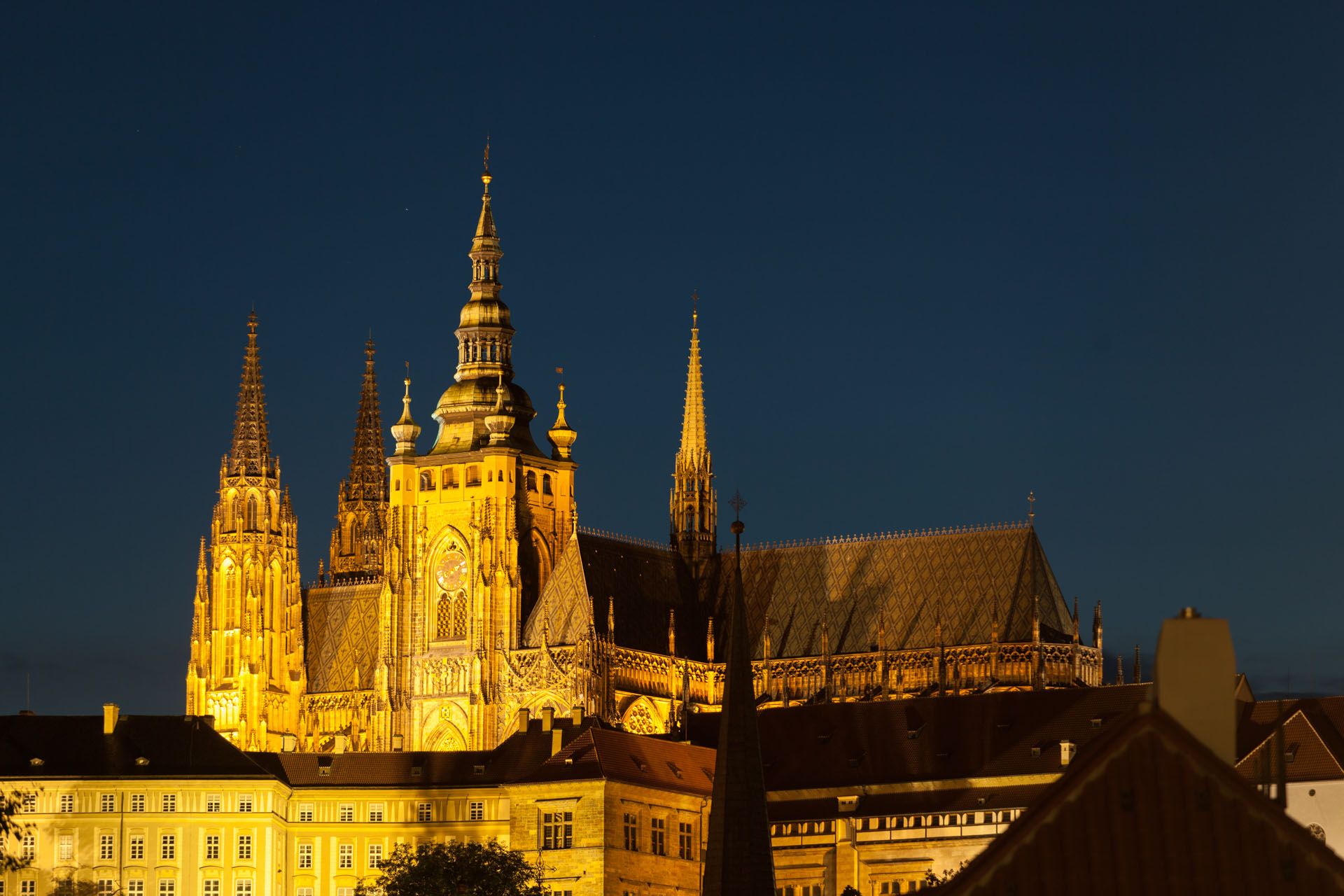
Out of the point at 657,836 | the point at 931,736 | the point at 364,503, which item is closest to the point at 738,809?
the point at 657,836

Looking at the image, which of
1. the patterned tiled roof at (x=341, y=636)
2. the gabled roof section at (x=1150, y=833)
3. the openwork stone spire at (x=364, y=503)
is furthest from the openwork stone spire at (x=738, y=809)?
the openwork stone spire at (x=364, y=503)

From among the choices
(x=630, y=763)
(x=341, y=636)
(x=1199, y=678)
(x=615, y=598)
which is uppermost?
(x=341, y=636)

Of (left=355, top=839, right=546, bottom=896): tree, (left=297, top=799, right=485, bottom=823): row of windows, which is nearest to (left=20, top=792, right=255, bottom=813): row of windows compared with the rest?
(left=297, top=799, right=485, bottom=823): row of windows

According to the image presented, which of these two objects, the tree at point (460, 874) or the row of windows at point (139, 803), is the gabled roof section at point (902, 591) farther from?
the tree at point (460, 874)

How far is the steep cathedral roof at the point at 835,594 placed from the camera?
141375 mm

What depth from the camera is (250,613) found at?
162m

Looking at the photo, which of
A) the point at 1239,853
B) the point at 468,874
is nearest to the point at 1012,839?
the point at 1239,853

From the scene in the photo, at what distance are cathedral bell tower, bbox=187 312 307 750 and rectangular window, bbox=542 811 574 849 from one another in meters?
41.5

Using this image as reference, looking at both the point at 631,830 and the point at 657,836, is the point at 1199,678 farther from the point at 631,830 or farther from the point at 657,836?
the point at 657,836

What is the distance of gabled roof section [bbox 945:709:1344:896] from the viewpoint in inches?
1212

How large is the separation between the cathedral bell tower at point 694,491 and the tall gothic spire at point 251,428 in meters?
23.4

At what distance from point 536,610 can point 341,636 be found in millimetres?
20313

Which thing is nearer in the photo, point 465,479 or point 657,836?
point 657,836

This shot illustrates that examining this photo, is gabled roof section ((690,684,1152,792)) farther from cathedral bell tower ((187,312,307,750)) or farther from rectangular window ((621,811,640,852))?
cathedral bell tower ((187,312,307,750))
